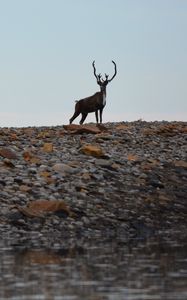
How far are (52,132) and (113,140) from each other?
10.1 ft

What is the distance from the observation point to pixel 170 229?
2375 centimetres

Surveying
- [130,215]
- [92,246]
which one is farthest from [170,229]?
[92,246]

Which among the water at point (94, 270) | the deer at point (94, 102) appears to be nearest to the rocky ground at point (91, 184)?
the water at point (94, 270)

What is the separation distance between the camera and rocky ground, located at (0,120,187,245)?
22844 mm

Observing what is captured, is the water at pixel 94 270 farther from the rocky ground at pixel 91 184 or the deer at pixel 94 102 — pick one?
the deer at pixel 94 102

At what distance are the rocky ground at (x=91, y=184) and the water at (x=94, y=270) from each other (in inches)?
99.9

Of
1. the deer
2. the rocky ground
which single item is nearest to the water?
the rocky ground

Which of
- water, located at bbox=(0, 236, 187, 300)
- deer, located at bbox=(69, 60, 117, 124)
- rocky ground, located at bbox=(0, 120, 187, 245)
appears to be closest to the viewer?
water, located at bbox=(0, 236, 187, 300)

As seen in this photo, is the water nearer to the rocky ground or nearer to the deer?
the rocky ground

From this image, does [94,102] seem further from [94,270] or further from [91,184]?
[94,270]

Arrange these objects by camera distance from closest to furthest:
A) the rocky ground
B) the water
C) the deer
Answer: the water
the rocky ground
the deer

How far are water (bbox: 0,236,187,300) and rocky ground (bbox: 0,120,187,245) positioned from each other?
2536mm

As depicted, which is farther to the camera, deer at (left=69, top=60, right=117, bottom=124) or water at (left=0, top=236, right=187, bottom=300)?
deer at (left=69, top=60, right=117, bottom=124)

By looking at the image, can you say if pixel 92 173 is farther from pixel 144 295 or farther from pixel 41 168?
pixel 144 295
